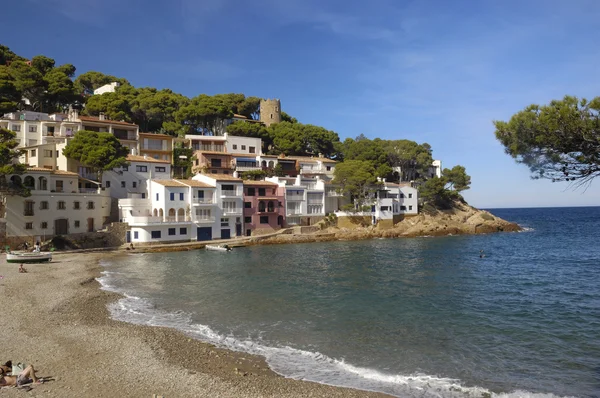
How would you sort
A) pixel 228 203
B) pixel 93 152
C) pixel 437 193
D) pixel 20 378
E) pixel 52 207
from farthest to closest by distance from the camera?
pixel 437 193 → pixel 228 203 → pixel 93 152 → pixel 52 207 → pixel 20 378

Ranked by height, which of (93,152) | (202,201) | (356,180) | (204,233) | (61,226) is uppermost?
(93,152)

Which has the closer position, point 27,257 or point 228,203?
point 27,257

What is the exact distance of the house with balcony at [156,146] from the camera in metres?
74.6

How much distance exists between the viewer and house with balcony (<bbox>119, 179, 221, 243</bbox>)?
183 ft

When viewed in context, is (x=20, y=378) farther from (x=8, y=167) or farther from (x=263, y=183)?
(x=263, y=183)

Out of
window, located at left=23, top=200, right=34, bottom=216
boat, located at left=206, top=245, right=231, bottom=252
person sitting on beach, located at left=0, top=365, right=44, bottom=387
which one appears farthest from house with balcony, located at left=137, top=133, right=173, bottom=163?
person sitting on beach, located at left=0, top=365, right=44, bottom=387

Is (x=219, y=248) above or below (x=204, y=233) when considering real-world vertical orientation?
below

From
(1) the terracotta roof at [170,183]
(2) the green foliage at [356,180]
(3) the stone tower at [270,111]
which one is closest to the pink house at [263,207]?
(1) the terracotta roof at [170,183]

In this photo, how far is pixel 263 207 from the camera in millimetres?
70312

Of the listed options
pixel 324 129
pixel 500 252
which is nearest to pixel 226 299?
pixel 500 252

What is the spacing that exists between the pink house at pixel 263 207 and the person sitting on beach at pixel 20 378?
55.2 metres

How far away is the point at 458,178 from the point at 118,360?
94.4 metres

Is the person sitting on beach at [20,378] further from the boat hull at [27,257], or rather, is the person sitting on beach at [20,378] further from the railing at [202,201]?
the railing at [202,201]

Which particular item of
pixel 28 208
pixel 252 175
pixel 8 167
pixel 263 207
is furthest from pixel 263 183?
pixel 8 167
